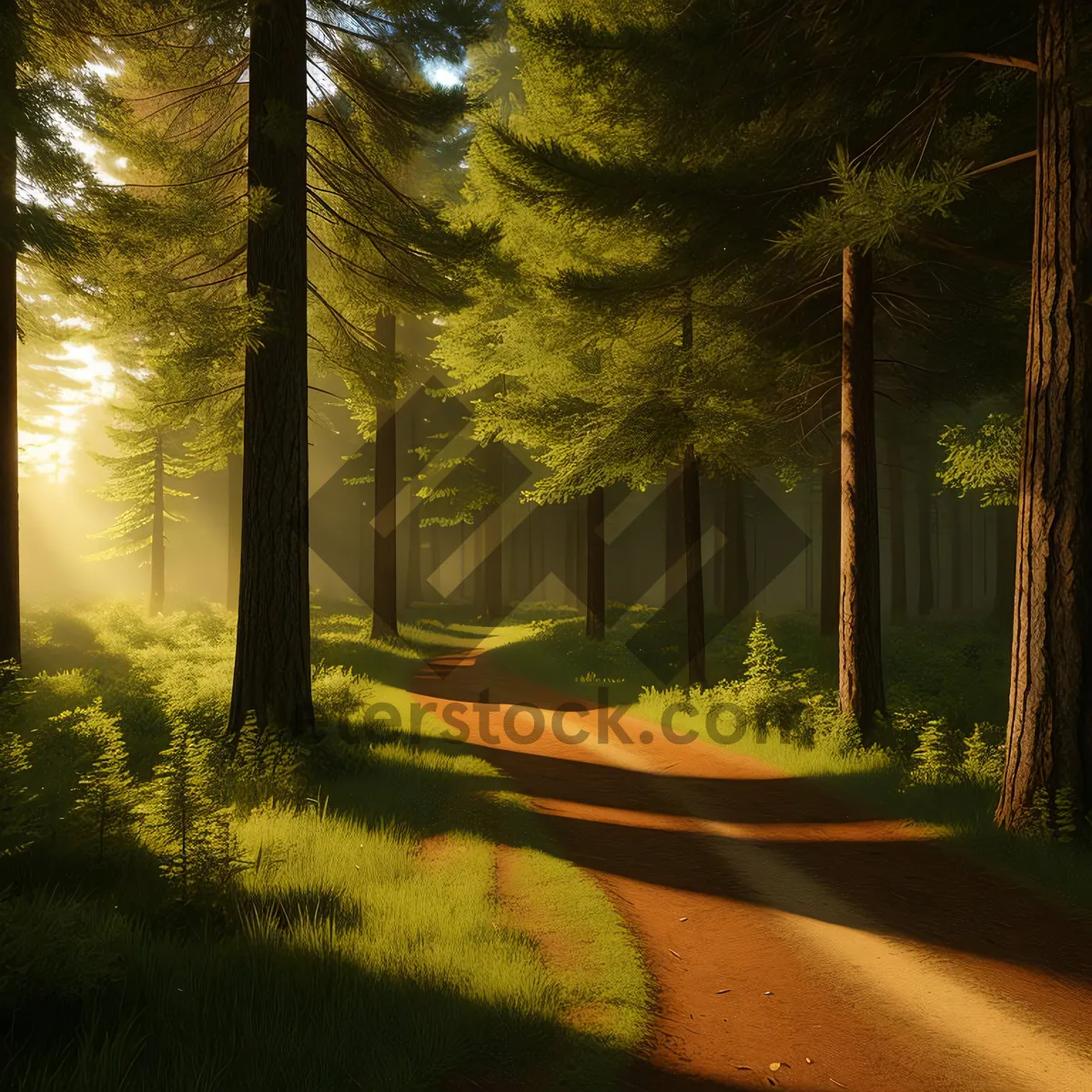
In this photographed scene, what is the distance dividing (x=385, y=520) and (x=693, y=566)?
1027cm

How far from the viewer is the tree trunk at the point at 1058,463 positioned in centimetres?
678

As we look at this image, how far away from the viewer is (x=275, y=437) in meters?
9.04

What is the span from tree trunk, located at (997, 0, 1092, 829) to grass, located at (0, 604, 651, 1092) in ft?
14.9

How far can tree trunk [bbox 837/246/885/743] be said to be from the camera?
11.0m

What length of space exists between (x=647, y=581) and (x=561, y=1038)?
60764 mm

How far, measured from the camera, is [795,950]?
515 cm

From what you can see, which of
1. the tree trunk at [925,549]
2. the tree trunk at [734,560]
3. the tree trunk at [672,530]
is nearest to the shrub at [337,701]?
the tree trunk at [672,530]

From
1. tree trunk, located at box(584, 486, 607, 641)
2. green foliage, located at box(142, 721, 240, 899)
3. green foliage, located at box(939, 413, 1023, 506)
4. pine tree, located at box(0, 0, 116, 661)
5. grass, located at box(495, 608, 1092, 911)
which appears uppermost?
pine tree, located at box(0, 0, 116, 661)

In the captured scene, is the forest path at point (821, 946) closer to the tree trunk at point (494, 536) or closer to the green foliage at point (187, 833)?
the green foliage at point (187, 833)

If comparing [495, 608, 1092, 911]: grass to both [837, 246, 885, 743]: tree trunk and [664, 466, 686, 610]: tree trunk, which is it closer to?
[837, 246, 885, 743]: tree trunk

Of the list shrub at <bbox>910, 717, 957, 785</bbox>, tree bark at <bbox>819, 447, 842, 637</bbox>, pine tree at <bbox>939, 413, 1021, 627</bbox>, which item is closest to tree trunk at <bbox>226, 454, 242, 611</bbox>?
tree bark at <bbox>819, 447, 842, 637</bbox>

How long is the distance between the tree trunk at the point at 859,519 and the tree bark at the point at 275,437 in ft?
25.4

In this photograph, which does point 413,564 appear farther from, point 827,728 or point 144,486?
point 827,728

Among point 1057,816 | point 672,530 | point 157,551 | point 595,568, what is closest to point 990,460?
point 1057,816
